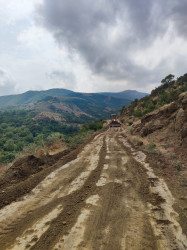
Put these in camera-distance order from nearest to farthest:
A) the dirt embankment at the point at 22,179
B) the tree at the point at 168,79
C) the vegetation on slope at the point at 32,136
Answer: the dirt embankment at the point at 22,179
the vegetation on slope at the point at 32,136
the tree at the point at 168,79

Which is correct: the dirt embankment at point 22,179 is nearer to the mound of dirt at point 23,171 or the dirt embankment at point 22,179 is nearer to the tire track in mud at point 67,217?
A: the mound of dirt at point 23,171

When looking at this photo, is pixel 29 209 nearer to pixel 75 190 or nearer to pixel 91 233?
pixel 75 190

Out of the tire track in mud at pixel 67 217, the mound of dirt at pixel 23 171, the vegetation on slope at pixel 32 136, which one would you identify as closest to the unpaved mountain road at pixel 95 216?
the tire track in mud at pixel 67 217

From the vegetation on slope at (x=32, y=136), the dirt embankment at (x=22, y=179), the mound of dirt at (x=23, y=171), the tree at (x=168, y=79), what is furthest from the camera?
the tree at (x=168, y=79)

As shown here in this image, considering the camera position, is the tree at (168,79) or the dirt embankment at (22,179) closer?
the dirt embankment at (22,179)

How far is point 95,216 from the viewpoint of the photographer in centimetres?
479

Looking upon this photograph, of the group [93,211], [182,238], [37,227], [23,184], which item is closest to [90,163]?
[23,184]

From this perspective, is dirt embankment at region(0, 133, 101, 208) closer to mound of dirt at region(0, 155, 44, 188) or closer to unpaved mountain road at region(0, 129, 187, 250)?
mound of dirt at region(0, 155, 44, 188)

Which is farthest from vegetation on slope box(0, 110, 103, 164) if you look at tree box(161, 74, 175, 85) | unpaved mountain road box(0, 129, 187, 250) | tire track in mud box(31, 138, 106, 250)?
tree box(161, 74, 175, 85)

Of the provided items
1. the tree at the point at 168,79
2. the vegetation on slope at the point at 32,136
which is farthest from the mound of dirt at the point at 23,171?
the tree at the point at 168,79

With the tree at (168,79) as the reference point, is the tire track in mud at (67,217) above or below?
below

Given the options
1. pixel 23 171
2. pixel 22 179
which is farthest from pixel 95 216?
pixel 23 171

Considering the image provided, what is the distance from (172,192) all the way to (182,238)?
2.62 m

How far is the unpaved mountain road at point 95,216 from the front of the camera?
375 centimetres
